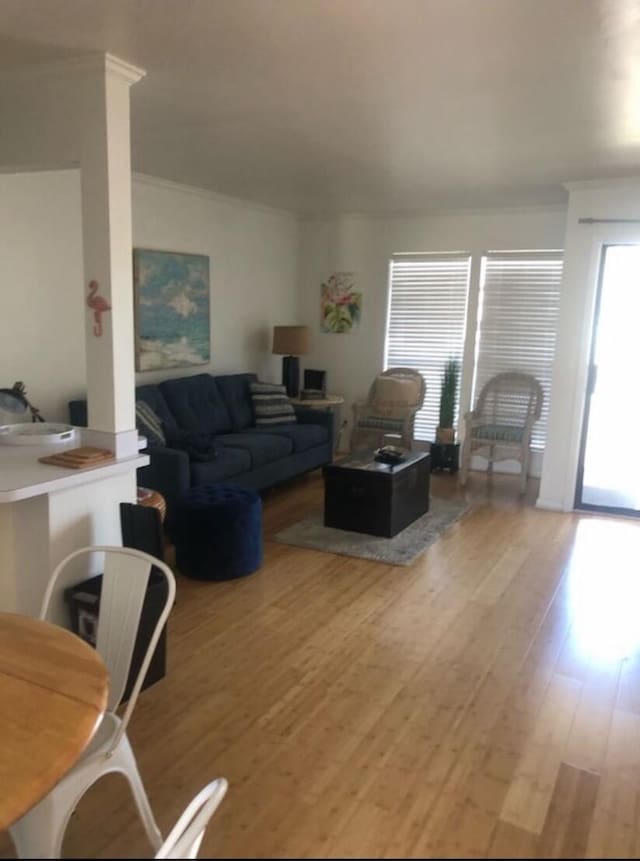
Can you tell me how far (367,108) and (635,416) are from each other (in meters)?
3.26

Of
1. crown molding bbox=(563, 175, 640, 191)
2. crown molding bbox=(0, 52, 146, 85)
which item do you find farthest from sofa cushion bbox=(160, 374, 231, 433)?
crown molding bbox=(563, 175, 640, 191)

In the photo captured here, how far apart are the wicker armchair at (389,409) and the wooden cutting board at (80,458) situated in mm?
3654

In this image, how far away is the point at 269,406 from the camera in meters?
5.85

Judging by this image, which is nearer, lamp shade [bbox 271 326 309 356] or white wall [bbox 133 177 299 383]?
white wall [bbox 133 177 299 383]

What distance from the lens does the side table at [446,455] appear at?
627 cm

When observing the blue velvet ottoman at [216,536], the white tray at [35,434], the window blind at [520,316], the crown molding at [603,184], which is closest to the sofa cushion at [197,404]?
the blue velvet ottoman at [216,536]

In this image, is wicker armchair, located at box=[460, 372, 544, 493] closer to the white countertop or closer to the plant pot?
the plant pot

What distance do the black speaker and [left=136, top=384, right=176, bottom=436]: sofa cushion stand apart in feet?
6.81

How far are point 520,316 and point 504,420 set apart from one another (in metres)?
0.96

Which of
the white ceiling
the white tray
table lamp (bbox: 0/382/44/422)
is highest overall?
the white ceiling

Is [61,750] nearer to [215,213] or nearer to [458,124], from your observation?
[458,124]

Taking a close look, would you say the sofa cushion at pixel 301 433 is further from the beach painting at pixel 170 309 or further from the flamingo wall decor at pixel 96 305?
the flamingo wall decor at pixel 96 305

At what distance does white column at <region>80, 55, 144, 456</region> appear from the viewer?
2.68 metres

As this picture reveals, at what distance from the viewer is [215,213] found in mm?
5824
